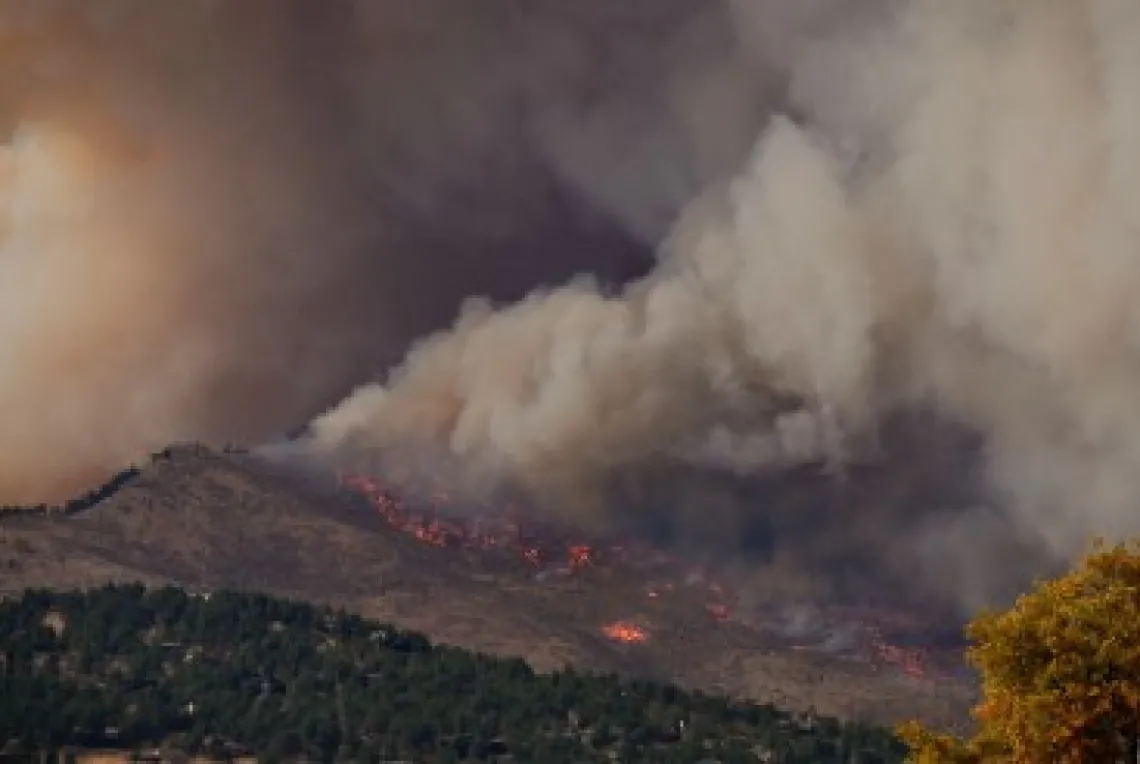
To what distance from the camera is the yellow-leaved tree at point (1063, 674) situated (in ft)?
232

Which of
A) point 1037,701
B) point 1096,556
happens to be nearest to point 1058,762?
point 1037,701

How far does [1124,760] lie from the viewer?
72125mm

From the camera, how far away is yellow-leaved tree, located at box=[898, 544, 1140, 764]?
70.8 metres

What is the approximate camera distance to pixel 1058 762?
70.7 metres

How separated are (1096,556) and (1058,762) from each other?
9.82m

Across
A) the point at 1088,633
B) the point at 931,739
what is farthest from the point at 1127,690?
the point at 931,739

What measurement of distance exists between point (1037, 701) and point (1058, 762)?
98.4 inches

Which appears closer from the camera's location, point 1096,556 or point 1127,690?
point 1127,690

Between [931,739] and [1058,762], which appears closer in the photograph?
[1058,762]

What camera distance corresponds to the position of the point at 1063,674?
235ft

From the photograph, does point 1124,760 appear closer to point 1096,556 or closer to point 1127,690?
point 1127,690

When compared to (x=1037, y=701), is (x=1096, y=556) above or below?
above

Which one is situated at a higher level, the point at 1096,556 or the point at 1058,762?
the point at 1096,556

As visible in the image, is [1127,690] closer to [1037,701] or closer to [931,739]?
[1037,701]
